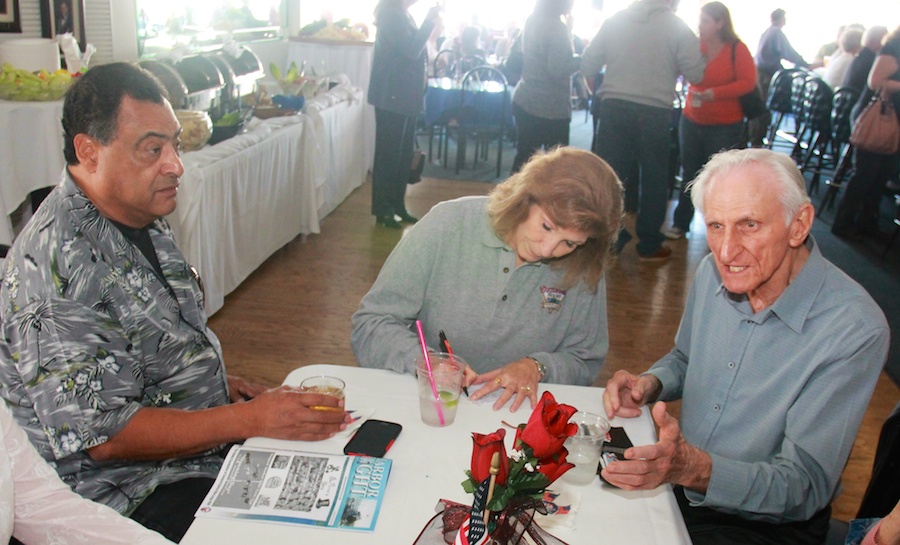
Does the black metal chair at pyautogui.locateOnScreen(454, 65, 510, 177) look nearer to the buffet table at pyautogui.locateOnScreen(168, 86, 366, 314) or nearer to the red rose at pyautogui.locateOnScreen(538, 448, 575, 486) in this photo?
the buffet table at pyautogui.locateOnScreen(168, 86, 366, 314)

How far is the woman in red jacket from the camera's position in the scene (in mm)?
4512

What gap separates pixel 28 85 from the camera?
3221 millimetres

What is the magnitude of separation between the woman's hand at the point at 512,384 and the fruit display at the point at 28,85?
8.49 feet

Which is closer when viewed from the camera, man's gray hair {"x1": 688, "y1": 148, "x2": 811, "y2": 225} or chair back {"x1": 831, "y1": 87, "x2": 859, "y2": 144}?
man's gray hair {"x1": 688, "y1": 148, "x2": 811, "y2": 225}

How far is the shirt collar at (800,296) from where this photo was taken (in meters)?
1.43

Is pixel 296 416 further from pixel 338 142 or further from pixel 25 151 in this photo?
pixel 338 142

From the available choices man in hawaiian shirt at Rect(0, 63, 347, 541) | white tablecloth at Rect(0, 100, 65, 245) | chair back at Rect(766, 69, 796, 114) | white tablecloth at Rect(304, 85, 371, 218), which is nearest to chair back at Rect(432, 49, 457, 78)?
white tablecloth at Rect(304, 85, 371, 218)

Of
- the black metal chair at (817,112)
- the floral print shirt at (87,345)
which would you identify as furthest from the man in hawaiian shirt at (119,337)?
the black metal chair at (817,112)

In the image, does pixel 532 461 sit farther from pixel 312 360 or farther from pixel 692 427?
pixel 312 360

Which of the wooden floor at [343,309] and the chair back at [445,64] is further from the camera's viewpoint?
the chair back at [445,64]

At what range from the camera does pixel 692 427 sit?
1.63 m

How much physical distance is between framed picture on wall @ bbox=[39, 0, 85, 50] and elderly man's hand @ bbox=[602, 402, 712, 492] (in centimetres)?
387

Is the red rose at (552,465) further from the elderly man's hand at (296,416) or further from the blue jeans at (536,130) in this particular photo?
the blue jeans at (536,130)

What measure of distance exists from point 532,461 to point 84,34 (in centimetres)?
412
